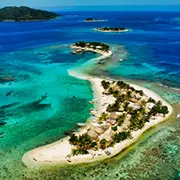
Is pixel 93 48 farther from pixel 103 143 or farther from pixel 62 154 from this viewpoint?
pixel 62 154

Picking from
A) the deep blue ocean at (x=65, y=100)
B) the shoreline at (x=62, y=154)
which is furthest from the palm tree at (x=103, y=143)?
the deep blue ocean at (x=65, y=100)

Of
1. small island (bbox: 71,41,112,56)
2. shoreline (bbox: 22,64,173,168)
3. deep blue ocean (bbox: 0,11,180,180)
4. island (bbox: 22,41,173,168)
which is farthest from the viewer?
small island (bbox: 71,41,112,56)

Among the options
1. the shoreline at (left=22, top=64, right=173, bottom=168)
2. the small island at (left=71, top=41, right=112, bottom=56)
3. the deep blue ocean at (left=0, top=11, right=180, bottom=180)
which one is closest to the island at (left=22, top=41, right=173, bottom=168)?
the shoreline at (left=22, top=64, right=173, bottom=168)

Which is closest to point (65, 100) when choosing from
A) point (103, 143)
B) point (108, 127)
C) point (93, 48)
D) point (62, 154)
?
point (108, 127)

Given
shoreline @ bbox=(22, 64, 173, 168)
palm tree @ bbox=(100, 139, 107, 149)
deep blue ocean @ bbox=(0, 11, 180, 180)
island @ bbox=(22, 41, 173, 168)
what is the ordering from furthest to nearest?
palm tree @ bbox=(100, 139, 107, 149)
island @ bbox=(22, 41, 173, 168)
shoreline @ bbox=(22, 64, 173, 168)
deep blue ocean @ bbox=(0, 11, 180, 180)

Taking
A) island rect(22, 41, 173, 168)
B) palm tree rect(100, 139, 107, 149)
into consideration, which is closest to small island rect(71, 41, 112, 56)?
island rect(22, 41, 173, 168)

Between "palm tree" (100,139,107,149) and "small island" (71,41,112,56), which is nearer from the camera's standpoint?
"palm tree" (100,139,107,149)

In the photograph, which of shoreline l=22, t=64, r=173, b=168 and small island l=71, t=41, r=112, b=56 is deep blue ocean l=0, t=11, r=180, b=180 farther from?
small island l=71, t=41, r=112, b=56

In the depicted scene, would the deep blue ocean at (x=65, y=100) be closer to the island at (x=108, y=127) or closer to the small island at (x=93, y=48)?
the island at (x=108, y=127)

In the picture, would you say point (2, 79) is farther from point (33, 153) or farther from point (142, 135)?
point (142, 135)

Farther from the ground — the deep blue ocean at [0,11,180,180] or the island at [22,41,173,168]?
the island at [22,41,173,168]

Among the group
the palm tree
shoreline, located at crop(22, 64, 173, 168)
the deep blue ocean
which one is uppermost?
the palm tree
